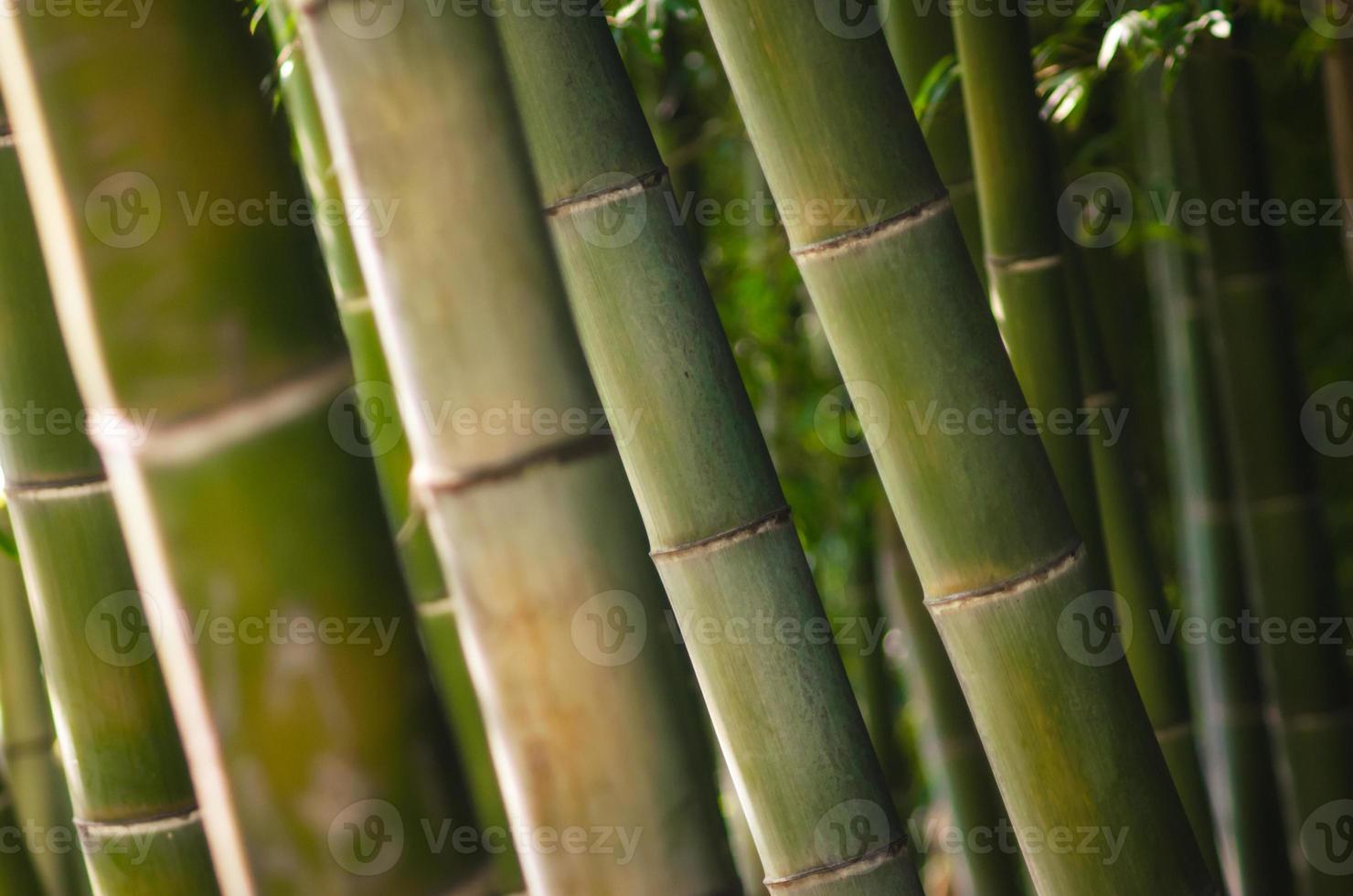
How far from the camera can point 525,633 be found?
0.56m

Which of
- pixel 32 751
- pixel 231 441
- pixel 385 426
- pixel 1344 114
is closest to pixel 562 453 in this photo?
pixel 231 441

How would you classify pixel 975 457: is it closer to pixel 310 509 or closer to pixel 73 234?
pixel 310 509

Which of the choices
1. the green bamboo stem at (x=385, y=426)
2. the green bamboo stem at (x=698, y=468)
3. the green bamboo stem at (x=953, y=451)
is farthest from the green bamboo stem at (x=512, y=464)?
the green bamboo stem at (x=385, y=426)

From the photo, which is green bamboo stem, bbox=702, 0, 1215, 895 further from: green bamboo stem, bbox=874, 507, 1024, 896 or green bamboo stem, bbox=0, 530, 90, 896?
green bamboo stem, bbox=0, 530, 90, 896

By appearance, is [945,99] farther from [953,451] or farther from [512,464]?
[512,464]

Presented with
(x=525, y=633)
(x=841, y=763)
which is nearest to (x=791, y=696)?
(x=841, y=763)

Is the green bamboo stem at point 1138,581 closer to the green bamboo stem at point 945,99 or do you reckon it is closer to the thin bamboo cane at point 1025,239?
the thin bamboo cane at point 1025,239

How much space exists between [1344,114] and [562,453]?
1.25 m

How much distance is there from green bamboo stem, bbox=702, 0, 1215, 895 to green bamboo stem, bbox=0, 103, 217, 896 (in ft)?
1.94

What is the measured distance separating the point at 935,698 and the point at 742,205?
124 cm

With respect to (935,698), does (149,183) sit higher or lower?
higher

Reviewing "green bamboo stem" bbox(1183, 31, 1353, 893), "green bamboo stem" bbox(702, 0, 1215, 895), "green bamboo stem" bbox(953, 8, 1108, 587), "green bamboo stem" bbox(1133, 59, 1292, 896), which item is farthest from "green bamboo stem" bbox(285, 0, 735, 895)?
"green bamboo stem" bbox(1133, 59, 1292, 896)

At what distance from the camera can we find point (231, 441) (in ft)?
1.82

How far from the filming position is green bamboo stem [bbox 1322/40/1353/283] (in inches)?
53.9
